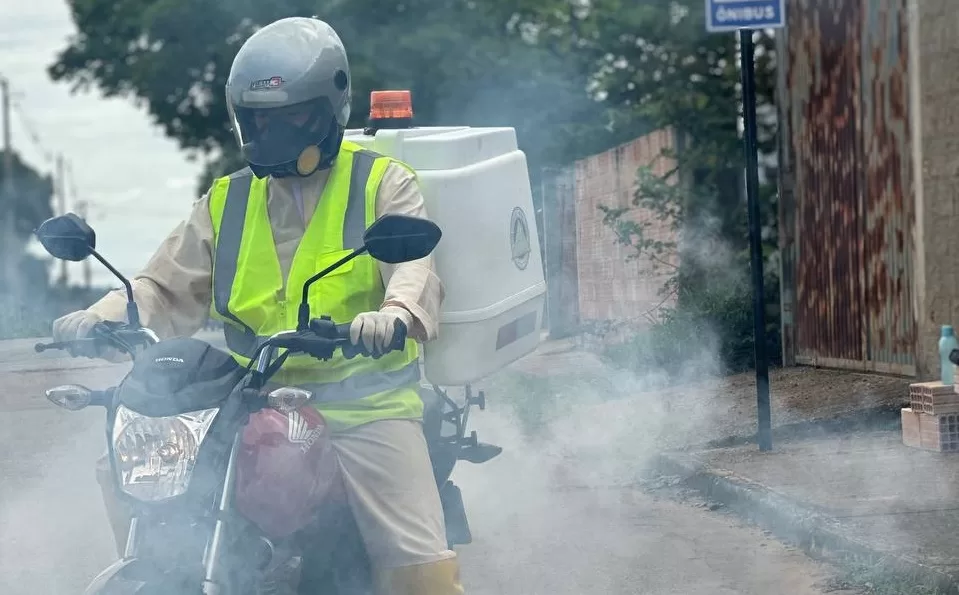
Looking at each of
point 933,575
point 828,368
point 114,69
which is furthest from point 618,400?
point 114,69

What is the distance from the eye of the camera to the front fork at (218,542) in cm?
351

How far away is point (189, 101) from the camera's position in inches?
1348

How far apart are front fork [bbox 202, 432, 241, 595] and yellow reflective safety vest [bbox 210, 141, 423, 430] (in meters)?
0.67

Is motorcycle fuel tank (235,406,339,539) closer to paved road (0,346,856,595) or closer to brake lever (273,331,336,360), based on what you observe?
brake lever (273,331,336,360)

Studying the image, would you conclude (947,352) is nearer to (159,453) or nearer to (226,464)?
(226,464)

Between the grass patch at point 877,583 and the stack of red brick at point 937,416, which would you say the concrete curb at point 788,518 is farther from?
the stack of red brick at point 937,416

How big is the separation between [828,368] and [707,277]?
7.70 feet

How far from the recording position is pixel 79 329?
4.30 metres

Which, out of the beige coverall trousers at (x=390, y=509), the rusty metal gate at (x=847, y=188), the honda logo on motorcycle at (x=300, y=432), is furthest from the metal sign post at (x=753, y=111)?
the honda logo on motorcycle at (x=300, y=432)

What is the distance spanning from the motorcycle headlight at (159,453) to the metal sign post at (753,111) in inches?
241

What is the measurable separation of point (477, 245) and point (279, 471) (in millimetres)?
1876

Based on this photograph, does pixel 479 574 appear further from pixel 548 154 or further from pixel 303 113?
pixel 548 154

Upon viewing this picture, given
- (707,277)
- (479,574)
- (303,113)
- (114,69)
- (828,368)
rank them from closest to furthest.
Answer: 1. (303,113)
2. (479,574)
3. (828,368)
4. (707,277)
5. (114,69)

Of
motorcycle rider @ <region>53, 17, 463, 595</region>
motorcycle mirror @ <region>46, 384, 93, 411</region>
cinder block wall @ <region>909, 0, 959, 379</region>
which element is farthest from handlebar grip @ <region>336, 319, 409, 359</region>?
cinder block wall @ <region>909, 0, 959, 379</region>
